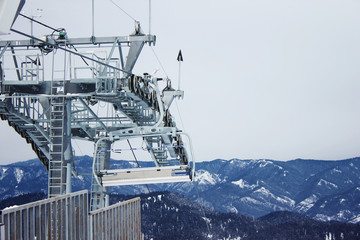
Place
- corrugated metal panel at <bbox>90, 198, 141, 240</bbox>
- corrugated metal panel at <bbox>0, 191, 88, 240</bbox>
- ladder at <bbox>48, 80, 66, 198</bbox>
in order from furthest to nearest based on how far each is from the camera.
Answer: corrugated metal panel at <bbox>90, 198, 141, 240</bbox>
ladder at <bbox>48, 80, 66, 198</bbox>
corrugated metal panel at <bbox>0, 191, 88, 240</bbox>

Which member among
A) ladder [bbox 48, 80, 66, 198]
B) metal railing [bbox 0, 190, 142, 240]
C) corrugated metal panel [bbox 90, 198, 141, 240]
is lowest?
corrugated metal panel [bbox 90, 198, 141, 240]

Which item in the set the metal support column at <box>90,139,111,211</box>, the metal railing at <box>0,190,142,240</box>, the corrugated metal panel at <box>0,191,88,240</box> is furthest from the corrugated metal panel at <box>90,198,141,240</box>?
the corrugated metal panel at <box>0,191,88,240</box>

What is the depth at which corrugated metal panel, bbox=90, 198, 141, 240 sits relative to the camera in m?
30.1

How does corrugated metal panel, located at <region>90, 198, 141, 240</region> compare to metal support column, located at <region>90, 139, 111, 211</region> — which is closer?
corrugated metal panel, located at <region>90, 198, 141, 240</region>

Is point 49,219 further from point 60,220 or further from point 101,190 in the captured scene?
point 101,190

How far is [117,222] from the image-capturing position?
36031 millimetres

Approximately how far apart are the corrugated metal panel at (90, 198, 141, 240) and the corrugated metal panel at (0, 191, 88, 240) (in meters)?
2.56

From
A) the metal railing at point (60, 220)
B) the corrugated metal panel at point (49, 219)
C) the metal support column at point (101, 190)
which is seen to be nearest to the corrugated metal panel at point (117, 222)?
the metal railing at point (60, 220)

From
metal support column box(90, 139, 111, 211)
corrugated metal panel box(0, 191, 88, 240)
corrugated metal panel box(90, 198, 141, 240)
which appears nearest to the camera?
corrugated metal panel box(0, 191, 88, 240)

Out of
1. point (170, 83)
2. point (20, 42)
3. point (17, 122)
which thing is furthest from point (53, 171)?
point (170, 83)

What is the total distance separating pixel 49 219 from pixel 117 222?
13.8 meters

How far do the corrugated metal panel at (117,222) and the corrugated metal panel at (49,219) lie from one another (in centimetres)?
256

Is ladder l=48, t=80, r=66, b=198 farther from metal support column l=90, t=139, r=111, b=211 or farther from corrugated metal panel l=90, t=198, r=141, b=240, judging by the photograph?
metal support column l=90, t=139, r=111, b=211

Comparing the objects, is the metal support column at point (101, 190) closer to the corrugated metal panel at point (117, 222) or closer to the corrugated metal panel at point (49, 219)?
the corrugated metal panel at point (117, 222)
